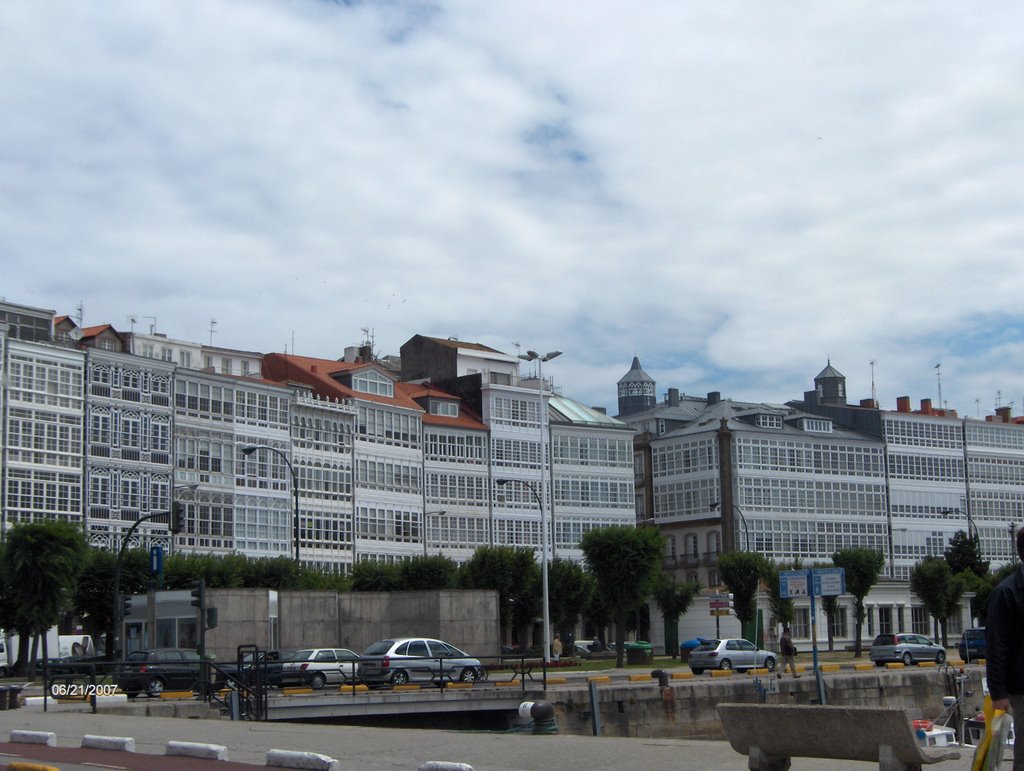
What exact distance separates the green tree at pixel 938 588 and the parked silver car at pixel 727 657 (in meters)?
37.6

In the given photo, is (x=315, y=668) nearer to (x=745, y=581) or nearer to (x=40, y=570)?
(x=40, y=570)

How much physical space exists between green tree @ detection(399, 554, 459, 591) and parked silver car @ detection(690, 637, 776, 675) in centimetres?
2632

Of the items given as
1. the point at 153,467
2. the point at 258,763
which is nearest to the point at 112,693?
the point at 258,763

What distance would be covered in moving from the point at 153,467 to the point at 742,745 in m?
75.5

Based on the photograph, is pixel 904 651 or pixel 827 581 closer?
pixel 827 581

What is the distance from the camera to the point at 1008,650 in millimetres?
9758

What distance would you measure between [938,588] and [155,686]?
64.8 metres

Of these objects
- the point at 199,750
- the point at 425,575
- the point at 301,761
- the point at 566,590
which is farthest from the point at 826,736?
the point at 566,590

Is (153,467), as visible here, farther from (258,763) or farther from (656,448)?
(258,763)

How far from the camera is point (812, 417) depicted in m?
120

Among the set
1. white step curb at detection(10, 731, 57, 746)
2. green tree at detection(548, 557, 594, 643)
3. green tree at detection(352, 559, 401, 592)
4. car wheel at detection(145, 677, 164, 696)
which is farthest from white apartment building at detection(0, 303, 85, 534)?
white step curb at detection(10, 731, 57, 746)

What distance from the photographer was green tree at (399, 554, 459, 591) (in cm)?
8375

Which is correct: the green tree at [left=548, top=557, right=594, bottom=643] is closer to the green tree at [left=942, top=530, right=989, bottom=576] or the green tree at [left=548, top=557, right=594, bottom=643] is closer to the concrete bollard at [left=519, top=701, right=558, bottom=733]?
the green tree at [left=942, top=530, right=989, bottom=576]

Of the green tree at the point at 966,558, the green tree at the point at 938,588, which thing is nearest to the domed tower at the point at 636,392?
the green tree at the point at 966,558
